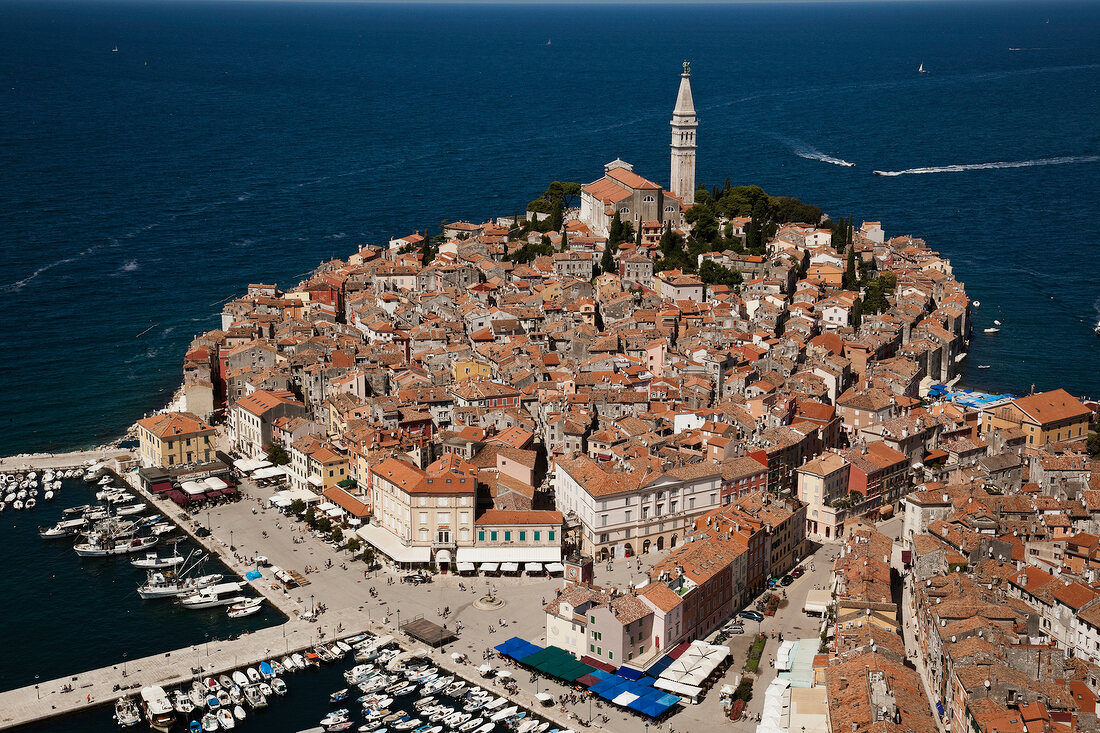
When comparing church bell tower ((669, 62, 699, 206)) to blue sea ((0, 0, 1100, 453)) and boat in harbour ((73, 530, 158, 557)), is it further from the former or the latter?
boat in harbour ((73, 530, 158, 557))

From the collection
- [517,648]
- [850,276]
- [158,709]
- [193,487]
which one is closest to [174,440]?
[193,487]

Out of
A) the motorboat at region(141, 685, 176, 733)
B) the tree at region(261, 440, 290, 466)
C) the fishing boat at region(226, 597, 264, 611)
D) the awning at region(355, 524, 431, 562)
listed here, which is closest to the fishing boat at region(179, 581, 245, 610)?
the fishing boat at region(226, 597, 264, 611)

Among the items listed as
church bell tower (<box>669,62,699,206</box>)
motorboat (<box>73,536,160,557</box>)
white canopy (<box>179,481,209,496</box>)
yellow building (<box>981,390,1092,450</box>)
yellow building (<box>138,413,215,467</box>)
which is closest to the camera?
motorboat (<box>73,536,160,557</box>)

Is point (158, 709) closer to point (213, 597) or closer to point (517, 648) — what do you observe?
point (213, 597)

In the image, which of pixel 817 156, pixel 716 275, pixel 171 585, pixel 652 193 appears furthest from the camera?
pixel 817 156

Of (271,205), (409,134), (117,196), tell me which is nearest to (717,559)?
(271,205)

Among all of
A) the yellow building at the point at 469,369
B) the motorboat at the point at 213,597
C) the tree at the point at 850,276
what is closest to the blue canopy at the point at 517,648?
the motorboat at the point at 213,597
